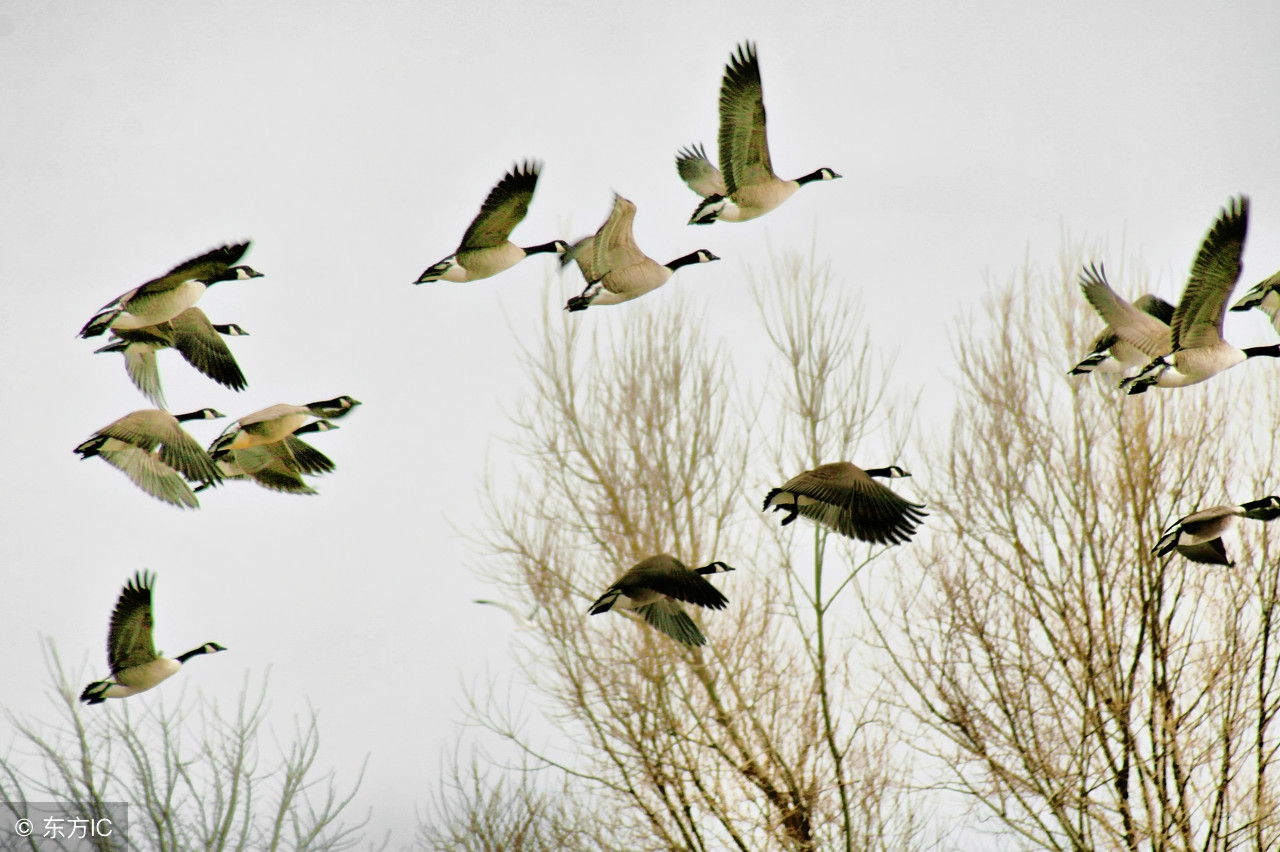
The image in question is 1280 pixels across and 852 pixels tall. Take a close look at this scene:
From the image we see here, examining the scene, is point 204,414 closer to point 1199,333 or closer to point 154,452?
point 154,452

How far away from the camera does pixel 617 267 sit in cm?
634

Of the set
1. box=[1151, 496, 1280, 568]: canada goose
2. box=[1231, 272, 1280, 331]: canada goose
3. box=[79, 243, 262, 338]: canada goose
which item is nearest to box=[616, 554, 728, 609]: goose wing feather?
box=[1151, 496, 1280, 568]: canada goose

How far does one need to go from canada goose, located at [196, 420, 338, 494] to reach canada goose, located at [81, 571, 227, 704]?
2.47 ft

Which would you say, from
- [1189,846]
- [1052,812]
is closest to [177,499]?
[1052,812]

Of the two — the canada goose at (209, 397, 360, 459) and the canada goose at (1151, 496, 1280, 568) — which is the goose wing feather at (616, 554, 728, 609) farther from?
the canada goose at (1151, 496, 1280, 568)

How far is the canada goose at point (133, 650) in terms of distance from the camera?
6.36 metres

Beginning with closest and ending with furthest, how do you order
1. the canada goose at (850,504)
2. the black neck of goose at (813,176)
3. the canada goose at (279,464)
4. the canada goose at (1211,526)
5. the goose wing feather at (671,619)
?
the canada goose at (850,504) → the canada goose at (1211,526) → the canada goose at (279,464) → the goose wing feather at (671,619) → the black neck of goose at (813,176)

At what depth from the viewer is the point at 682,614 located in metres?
6.71

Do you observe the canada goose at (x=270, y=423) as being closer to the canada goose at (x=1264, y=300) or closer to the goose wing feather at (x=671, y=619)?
the goose wing feather at (x=671, y=619)

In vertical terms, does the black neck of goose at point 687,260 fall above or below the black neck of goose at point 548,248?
above

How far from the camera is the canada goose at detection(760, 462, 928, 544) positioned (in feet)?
18.2

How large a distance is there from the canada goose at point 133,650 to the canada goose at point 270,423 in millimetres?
1128

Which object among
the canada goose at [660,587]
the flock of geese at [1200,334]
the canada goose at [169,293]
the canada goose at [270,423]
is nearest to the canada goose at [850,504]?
the canada goose at [660,587]

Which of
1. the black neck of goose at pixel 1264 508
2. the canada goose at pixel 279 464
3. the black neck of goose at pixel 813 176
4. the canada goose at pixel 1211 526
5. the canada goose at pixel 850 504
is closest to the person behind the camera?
the canada goose at pixel 850 504
